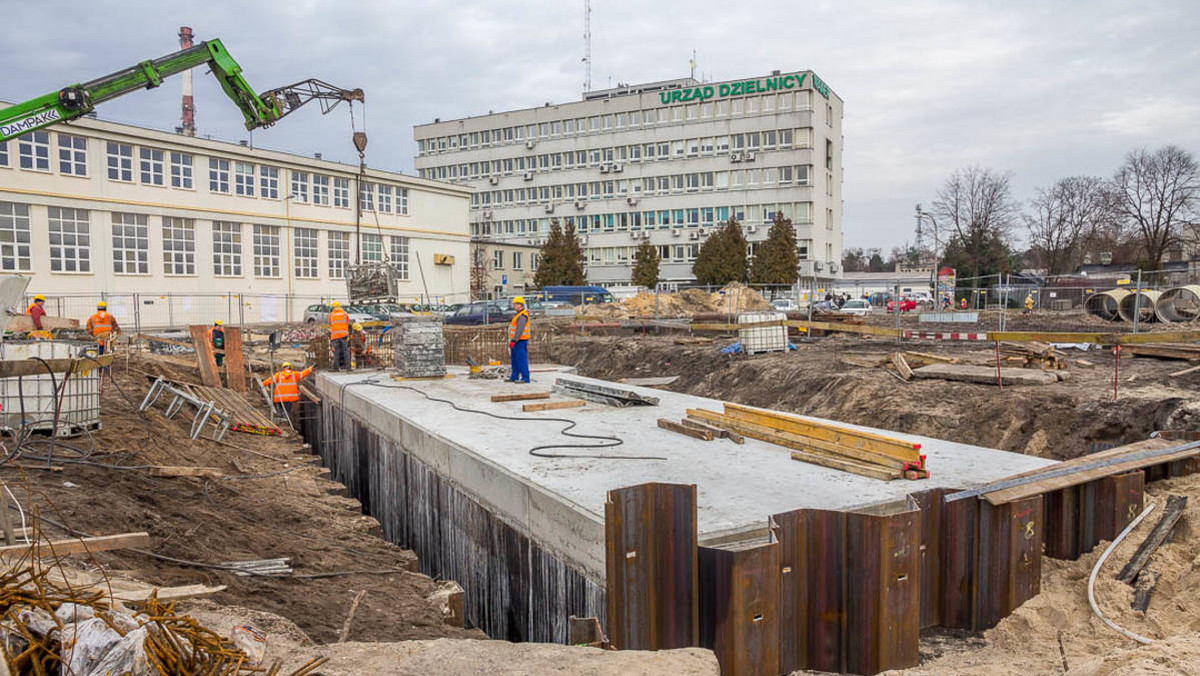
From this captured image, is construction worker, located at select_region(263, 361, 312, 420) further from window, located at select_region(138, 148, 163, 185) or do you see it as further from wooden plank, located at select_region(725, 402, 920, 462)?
window, located at select_region(138, 148, 163, 185)

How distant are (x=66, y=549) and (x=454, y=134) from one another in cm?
7625

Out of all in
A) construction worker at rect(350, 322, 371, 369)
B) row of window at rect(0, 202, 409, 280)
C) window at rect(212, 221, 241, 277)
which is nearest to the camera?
construction worker at rect(350, 322, 371, 369)

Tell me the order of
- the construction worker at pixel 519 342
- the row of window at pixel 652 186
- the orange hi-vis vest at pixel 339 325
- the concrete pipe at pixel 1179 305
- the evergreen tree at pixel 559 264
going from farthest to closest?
the row of window at pixel 652 186, the evergreen tree at pixel 559 264, the concrete pipe at pixel 1179 305, the orange hi-vis vest at pixel 339 325, the construction worker at pixel 519 342

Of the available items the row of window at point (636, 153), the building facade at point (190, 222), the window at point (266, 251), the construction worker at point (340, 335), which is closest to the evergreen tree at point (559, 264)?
the building facade at point (190, 222)

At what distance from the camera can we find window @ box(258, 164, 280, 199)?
40469 mm

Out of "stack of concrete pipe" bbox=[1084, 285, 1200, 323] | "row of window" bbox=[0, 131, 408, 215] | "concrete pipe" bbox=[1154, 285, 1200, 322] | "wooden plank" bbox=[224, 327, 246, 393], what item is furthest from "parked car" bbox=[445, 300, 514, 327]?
"concrete pipe" bbox=[1154, 285, 1200, 322]

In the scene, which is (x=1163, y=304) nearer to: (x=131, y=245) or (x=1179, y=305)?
(x=1179, y=305)

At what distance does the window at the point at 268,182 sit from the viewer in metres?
40.5

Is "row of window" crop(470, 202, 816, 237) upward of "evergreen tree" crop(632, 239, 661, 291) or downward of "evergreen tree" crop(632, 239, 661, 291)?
upward

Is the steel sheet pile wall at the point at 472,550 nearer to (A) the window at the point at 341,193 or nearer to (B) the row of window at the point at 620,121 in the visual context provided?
(A) the window at the point at 341,193

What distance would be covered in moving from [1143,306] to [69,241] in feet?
139

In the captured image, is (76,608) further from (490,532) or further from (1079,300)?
(1079,300)

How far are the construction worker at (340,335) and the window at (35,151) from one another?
24.5 m

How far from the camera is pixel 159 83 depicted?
14523mm
